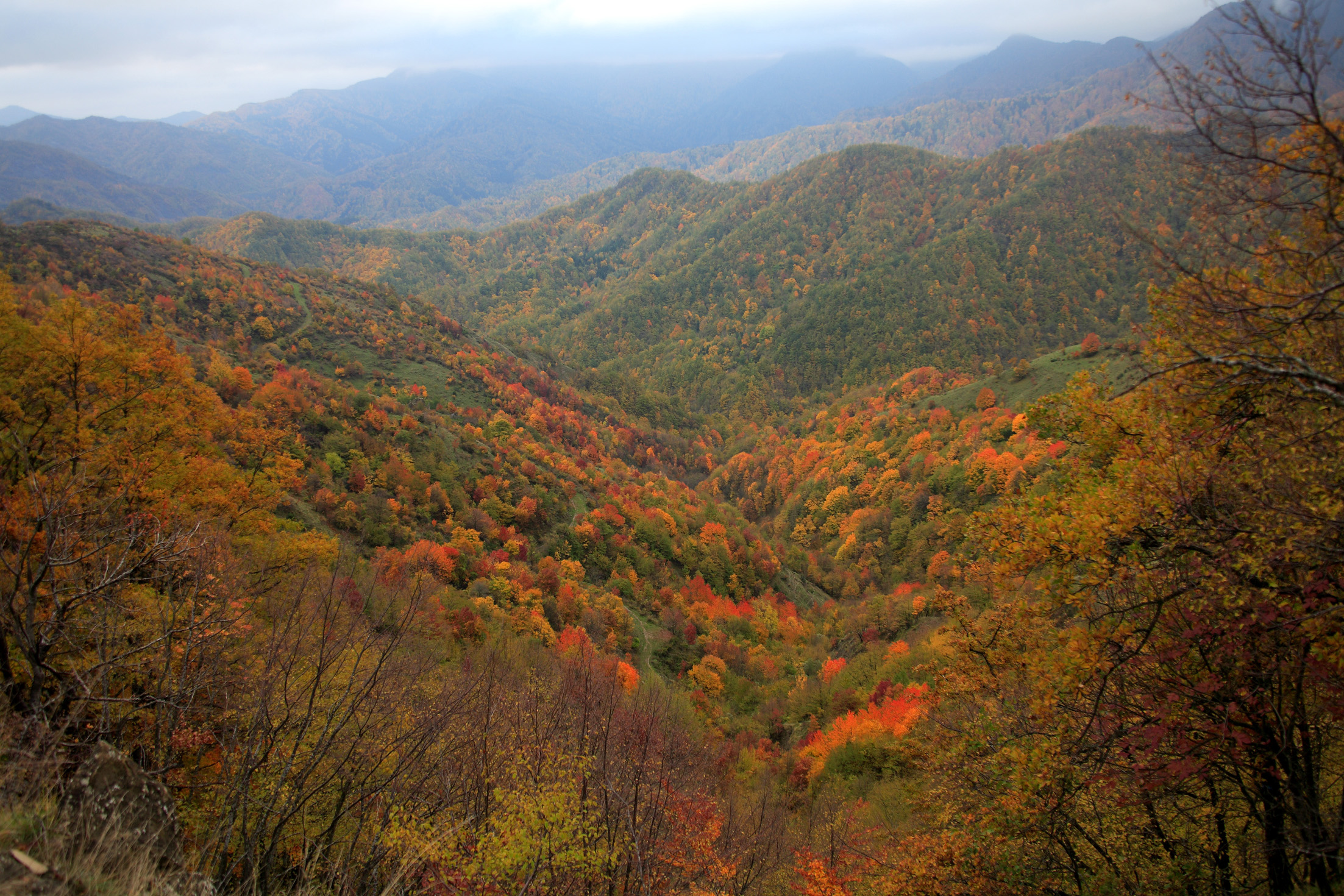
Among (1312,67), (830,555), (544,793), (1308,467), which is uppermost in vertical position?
(1312,67)

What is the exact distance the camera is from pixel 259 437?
39.5 m

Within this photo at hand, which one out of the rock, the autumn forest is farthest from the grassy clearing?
the rock

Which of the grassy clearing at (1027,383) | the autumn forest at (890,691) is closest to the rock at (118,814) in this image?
the autumn forest at (890,691)

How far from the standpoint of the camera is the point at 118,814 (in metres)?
5.75

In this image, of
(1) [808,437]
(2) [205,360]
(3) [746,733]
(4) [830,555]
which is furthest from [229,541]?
(1) [808,437]

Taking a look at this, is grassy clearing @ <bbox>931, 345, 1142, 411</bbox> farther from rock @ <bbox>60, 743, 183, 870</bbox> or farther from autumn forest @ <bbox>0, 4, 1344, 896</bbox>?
rock @ <bbox>60, 743, 183, 870</bbox>

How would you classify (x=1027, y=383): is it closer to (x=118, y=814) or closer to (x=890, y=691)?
(x=890, y=691)

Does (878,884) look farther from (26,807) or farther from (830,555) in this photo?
(830,555)

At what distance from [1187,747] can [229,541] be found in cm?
2546

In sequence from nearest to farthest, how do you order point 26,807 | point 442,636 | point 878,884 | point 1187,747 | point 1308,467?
point 26,807 → point 1308,467 → point 1187,747 → point 878,884 → point 442,636

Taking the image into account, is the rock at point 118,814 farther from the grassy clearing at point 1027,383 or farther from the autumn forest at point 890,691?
the grassy clearing at point 1027,383

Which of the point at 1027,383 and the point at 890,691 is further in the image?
the point at 1027,383

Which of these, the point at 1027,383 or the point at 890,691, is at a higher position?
the point at 1027,383

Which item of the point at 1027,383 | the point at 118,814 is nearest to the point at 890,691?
the point at 118,814
